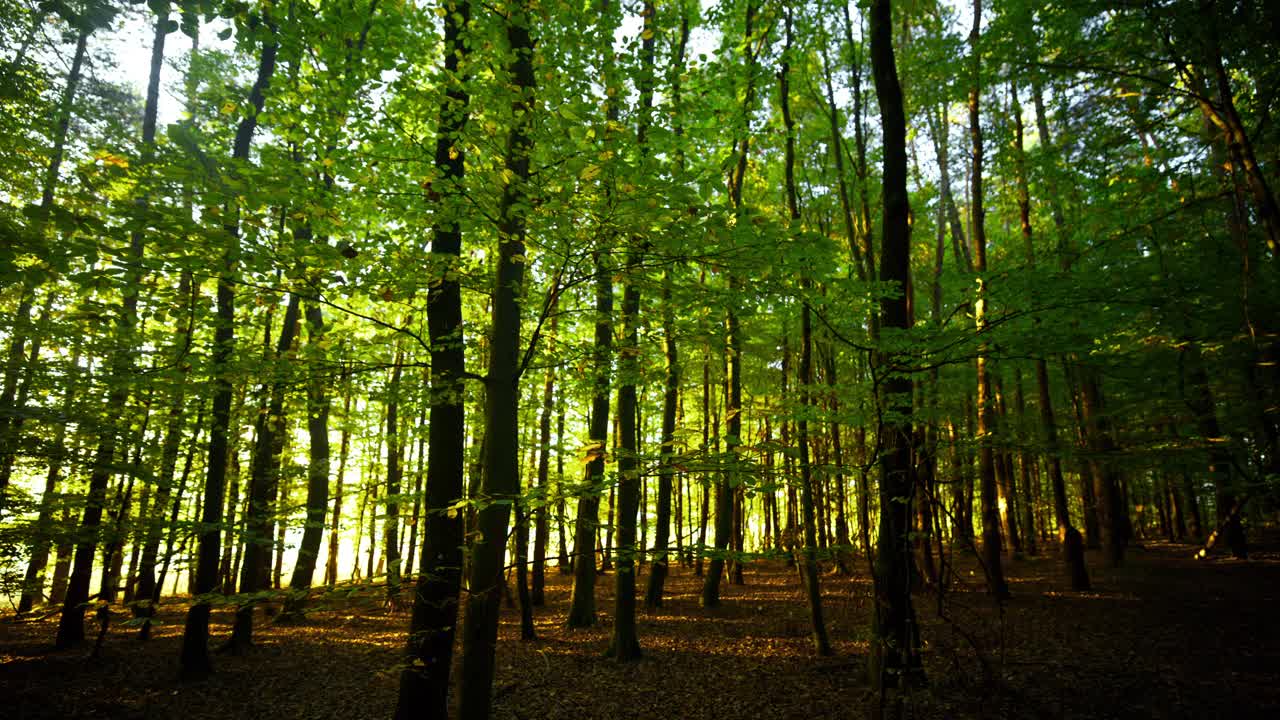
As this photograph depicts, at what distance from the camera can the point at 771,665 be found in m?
9.22

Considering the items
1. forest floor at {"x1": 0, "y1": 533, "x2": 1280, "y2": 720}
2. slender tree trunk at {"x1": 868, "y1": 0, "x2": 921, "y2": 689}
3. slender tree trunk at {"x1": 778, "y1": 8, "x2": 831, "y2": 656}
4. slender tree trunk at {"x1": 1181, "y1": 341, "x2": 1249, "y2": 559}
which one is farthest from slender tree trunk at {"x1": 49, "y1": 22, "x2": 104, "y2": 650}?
slender tree trunk at {"x1": 1181, "y1": 341, "x2": 1249, "y2": 559}

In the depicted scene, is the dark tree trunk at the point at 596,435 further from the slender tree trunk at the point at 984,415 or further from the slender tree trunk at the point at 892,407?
the slender tree trunk at the point at 984,415

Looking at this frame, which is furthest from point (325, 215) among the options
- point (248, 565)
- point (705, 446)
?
point (248, 565)

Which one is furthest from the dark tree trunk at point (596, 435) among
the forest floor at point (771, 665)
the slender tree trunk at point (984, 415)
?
the slender tree trunk at point (984, 415)

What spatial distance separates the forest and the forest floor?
0.29 feet

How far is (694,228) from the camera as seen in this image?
14.3ft

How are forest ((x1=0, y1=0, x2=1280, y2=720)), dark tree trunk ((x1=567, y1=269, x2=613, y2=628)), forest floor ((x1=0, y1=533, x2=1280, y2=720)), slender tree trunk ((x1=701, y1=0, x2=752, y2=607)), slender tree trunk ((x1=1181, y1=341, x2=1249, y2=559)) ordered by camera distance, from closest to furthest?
forest ((x1=0, y1=0, x2=1280, y2=720))
dark tree trunk ((x1=567, y1=269, x2=613, y2=628))
slender tree trunk ((x1=1181, y1=341, x2=1249, y2=559))
forest floor ((x1=0, y1=533, x2=1280, y2=720))
slender tree trunk ((x1=701, y1=0, x2=752, y2=607))

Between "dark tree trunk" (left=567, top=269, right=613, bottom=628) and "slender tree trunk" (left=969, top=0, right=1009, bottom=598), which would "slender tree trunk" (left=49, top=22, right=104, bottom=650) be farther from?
"slender tree trunk" (left=969, top=0, right=1009, bottom=598)

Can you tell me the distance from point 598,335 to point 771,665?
6558mm

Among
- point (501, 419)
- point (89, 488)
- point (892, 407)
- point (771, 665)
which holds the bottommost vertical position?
point (771, 665)

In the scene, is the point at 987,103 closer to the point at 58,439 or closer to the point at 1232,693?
the point at 1232,693

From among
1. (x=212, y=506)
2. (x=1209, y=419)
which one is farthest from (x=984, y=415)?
(x=212, y=506)

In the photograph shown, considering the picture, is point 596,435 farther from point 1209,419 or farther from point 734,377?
point 1209,419

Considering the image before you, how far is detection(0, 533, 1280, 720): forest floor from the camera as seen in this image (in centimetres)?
673
